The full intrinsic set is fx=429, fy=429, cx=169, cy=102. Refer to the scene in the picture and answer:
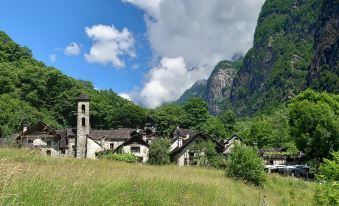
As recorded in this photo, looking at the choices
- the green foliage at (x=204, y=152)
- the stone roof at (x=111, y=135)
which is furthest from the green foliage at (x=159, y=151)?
the stone roof at (x=111, y=135)

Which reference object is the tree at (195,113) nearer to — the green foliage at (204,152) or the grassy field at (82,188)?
the green foliage at (204,152)

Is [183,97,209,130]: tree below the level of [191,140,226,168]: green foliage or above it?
above

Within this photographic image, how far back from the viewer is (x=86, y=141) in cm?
6078

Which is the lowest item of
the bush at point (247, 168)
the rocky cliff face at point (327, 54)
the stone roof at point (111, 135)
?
the bush at point (247, 168)

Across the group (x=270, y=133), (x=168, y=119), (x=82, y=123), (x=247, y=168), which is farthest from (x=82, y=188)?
(x=168, y=119)

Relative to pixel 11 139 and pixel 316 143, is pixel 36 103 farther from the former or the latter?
pixel 11 139

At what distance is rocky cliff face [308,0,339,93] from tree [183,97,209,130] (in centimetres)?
5837

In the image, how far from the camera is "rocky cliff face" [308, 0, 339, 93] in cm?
16150

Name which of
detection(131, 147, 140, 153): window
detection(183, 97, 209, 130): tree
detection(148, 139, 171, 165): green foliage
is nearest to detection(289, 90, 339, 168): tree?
detection(148, 139, 171, 165): green foliage

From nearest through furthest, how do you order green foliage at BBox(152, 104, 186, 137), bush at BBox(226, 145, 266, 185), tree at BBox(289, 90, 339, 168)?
bush at BBox(226, 145, 266, 185)
tree at BBox(289, 90, 339, 168)
green foliage at BBox(152, 104, 186, 137)

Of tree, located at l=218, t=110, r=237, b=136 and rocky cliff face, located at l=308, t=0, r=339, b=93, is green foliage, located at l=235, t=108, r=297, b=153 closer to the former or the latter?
tree, located at l=218, t=110, r=237, b=136

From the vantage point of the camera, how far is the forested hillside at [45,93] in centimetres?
9675

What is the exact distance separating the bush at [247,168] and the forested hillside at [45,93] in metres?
67.0

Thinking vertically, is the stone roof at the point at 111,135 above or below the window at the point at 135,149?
above
